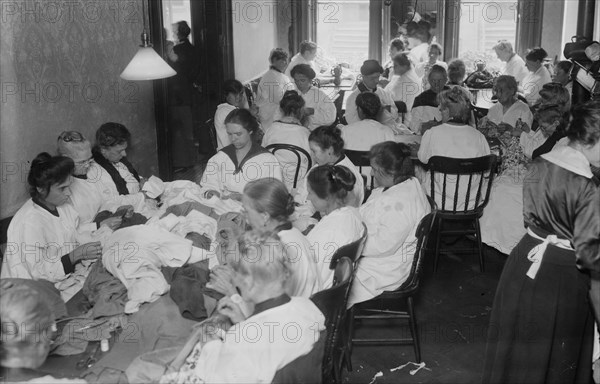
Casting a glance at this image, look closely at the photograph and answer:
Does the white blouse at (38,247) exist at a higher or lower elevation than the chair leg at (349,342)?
higher

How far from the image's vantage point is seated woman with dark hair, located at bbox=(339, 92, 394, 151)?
5.14m

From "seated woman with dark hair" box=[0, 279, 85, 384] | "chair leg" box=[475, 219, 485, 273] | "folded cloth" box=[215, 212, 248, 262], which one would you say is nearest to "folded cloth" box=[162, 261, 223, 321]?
"folded cloth" box=[215, 212, 248, 262]

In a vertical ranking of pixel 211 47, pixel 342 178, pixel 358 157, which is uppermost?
pixel 211 47

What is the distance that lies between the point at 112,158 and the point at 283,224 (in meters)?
1.58

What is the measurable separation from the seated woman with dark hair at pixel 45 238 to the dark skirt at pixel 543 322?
1858 millimetres

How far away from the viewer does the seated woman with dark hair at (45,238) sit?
329 cm

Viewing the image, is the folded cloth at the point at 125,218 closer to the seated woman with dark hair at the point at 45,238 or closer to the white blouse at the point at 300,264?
the seated woman with dark hair at the point at 45,238

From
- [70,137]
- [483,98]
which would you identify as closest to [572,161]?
[70,137]

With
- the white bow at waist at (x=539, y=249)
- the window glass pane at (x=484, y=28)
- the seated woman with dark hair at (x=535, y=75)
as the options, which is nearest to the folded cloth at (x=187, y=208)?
the white bow at waist at (x=539, y=249)

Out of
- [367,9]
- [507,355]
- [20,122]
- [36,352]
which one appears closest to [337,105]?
[367,9]

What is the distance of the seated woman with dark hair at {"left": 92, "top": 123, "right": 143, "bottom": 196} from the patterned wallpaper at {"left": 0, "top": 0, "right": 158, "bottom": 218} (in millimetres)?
421

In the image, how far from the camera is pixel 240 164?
13.9ft

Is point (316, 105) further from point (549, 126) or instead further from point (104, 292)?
point (104, 292)

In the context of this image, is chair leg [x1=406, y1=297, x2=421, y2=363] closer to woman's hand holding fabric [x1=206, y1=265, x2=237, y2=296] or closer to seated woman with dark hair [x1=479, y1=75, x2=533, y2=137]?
woman's hand holding fabric [x1=206, y1=265, x2=237, y2=296]
